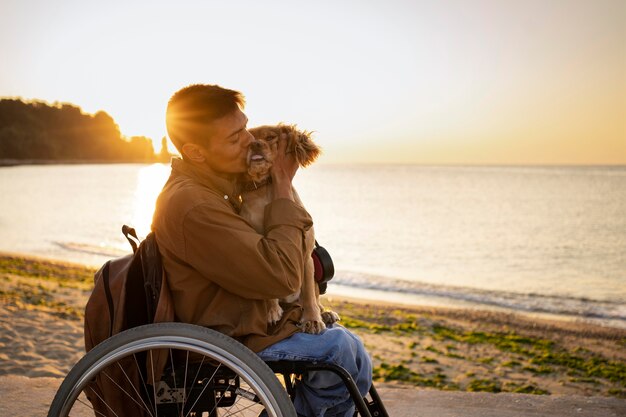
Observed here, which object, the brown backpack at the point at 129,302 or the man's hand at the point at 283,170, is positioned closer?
the brown backpack at the point at 129,302

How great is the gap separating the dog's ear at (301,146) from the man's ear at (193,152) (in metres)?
0.38

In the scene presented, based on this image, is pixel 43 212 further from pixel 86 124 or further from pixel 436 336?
pixel 86 124

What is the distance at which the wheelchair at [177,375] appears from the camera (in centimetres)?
185

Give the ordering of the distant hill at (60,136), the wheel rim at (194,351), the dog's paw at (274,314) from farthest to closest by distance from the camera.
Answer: the distant hill at (60,136)
the dog's paw at (274,314)
the wheel rim at (194,351)

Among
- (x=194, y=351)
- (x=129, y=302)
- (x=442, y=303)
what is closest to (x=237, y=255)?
(x=194, y=351)

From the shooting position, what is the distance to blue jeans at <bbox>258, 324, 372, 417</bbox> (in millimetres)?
2090

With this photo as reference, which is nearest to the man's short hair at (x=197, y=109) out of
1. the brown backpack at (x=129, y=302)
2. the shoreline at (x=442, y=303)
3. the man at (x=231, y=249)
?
the man at (x=231, y=249)

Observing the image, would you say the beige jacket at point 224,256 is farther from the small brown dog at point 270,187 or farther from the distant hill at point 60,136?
the distant hill at point 60,136

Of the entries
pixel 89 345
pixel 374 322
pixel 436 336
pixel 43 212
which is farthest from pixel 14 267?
pixel 43 212

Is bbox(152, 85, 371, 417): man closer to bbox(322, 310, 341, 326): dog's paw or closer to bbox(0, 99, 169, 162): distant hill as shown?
bbox(322, 310, 341, 326): dog's paw

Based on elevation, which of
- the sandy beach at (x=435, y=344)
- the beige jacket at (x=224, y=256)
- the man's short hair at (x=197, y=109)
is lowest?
the sandy beach at (x=435, y=344)

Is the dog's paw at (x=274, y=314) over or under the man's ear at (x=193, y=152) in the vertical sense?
under

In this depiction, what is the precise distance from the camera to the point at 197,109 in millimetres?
2133

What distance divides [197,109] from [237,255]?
587 mm
